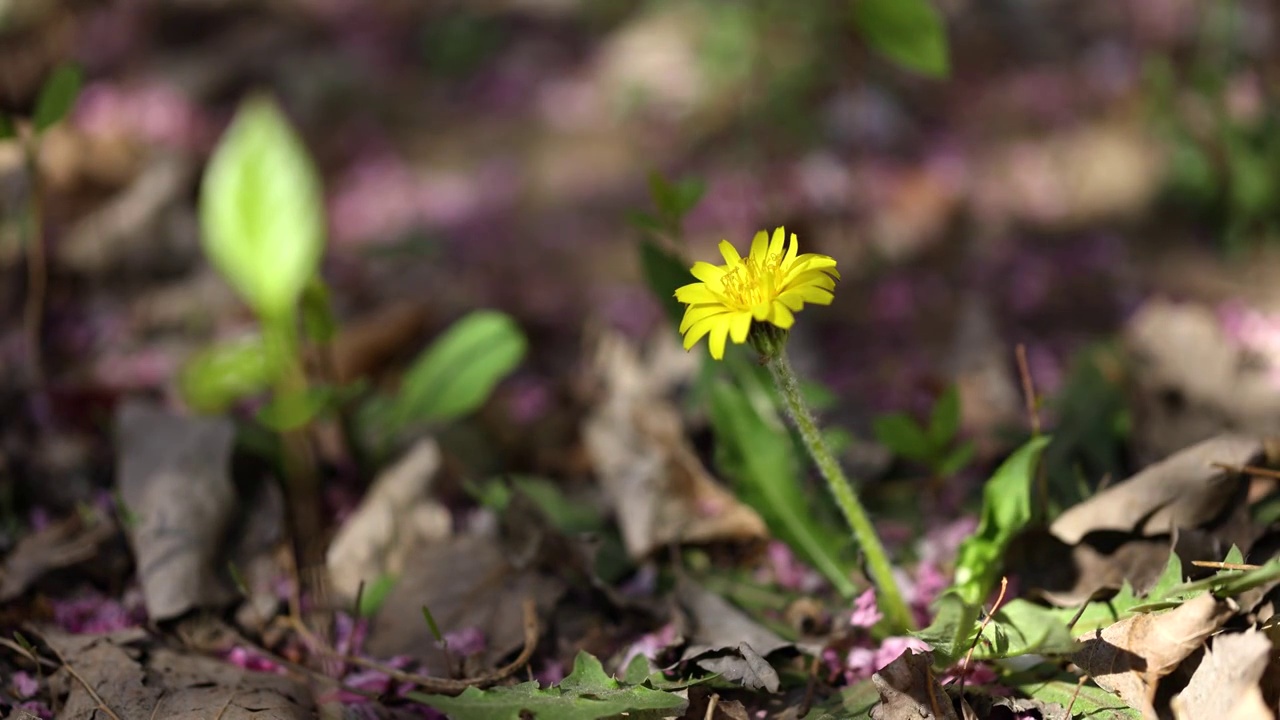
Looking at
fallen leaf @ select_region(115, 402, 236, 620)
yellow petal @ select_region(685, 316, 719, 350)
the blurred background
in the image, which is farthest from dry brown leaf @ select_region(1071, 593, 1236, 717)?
fallen leaf @ select_region(115, 402, 236, 620)

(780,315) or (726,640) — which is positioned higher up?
(780,315)

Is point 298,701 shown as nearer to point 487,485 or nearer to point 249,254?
point 487,485

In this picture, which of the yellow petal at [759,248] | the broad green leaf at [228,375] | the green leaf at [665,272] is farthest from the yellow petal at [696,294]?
the broad green leaf at [228,375]

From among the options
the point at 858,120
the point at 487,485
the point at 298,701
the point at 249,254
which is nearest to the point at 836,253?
the point at 858,120

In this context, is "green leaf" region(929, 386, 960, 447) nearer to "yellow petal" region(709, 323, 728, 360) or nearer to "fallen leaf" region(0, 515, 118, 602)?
"yellow petal" region(709, 323, 728, 360)

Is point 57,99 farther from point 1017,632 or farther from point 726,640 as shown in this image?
point 1017,632

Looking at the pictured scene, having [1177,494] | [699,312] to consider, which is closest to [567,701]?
[699,312]
